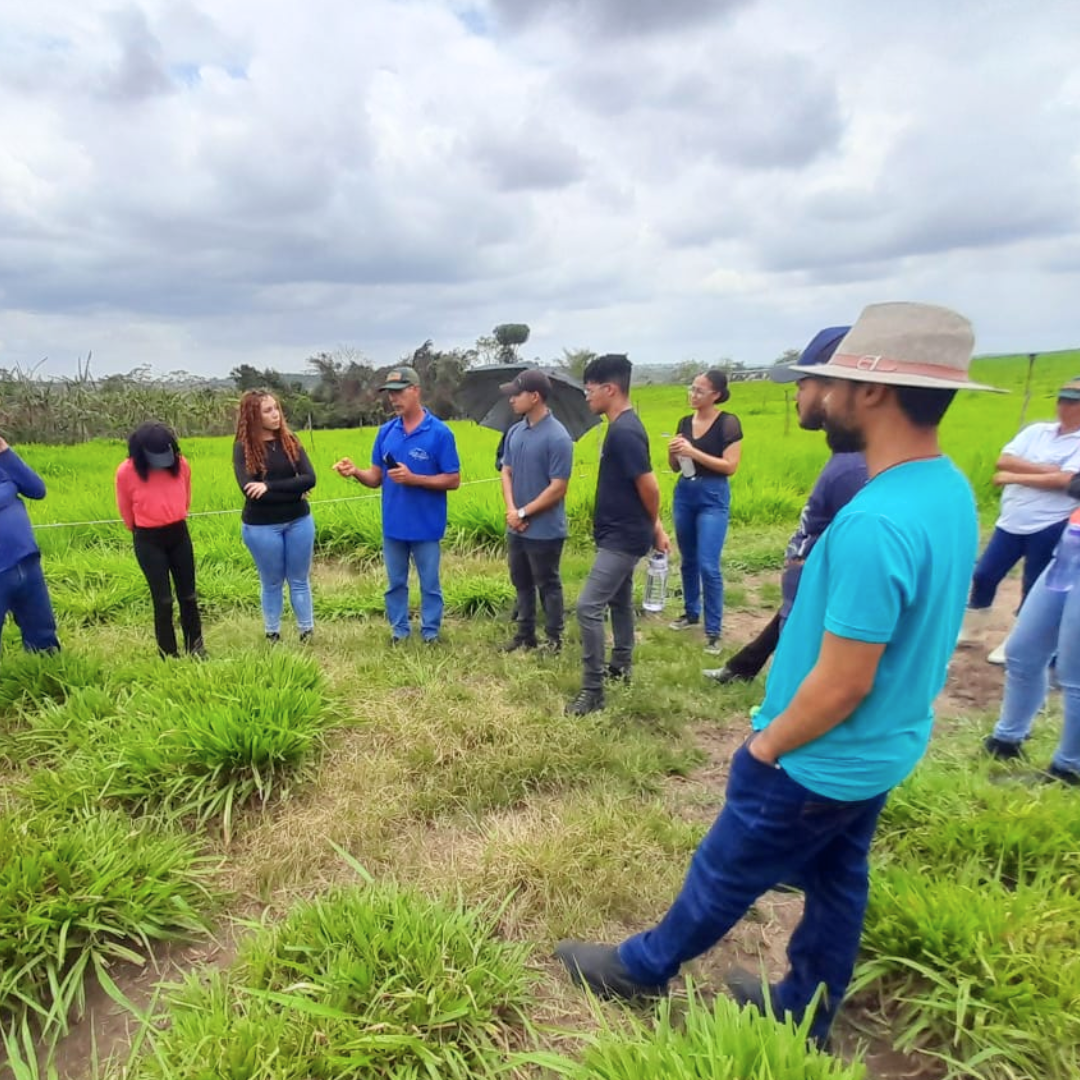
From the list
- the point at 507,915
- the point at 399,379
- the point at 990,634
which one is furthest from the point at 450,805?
the point at 990,634

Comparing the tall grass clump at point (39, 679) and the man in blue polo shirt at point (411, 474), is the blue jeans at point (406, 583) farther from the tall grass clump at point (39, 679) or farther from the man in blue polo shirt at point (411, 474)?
the tall grass clump at point (39, 679)

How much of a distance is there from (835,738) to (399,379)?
11.3 feet

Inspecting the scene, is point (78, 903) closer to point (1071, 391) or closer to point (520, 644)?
point (520, 644)

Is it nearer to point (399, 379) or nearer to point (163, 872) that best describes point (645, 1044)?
point (163, 872)

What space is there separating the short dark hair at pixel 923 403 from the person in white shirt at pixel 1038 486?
2.86m

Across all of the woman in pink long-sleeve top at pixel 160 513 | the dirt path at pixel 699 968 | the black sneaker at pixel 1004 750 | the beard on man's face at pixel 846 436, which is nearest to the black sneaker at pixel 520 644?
the dirt path at pixel 699 968

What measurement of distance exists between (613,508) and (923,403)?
2215 mm

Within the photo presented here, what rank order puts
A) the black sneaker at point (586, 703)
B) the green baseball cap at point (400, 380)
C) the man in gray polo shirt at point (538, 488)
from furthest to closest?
the green baseball cap at point (400, 380)
the man in gray polo shirt at point (538, 488)
the black sneaker at point (586, 703)

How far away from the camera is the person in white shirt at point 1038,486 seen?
3.62 metres

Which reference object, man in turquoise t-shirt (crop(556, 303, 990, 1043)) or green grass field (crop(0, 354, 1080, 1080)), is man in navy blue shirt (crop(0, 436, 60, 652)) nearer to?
green grass field (crop(0, 354, 1080, 1080))

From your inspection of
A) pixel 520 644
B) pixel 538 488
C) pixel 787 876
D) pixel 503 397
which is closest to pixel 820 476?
pixel 787 876

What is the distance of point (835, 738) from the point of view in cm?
144

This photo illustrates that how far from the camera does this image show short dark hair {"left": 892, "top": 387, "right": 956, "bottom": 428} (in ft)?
4.39

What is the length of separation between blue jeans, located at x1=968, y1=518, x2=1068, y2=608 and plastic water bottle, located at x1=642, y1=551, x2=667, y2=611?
2.01 meters
